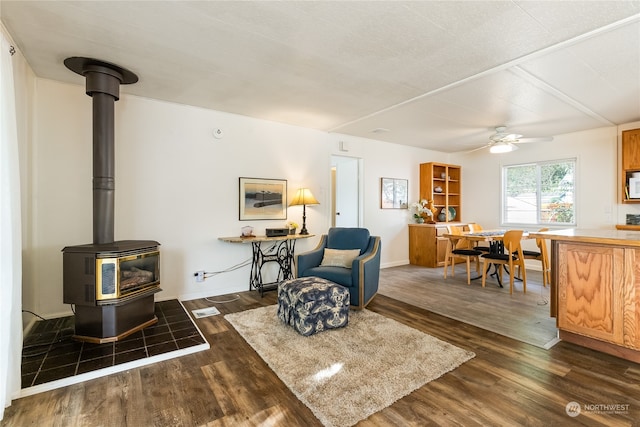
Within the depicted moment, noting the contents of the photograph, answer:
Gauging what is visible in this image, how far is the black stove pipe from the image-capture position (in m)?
2.78

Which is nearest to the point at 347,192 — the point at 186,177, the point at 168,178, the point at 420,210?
the point at 420,210

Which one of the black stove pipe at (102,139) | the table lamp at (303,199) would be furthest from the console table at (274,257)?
the black stove pipe at (102,139)

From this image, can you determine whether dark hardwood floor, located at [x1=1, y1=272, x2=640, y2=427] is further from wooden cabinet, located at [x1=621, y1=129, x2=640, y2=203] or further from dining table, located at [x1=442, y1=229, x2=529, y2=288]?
wooden cabinet, located at [x1=621, y1=129, x2=640, y2=203]

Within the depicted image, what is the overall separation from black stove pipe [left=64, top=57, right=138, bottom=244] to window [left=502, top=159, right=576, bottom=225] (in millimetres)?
6683

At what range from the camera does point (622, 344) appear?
2.31 metres

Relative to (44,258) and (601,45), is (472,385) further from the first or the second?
(44,258)

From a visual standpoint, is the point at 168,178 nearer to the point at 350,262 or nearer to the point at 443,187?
the point at 350,262

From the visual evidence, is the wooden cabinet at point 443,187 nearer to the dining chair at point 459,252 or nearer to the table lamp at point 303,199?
the dining chair at point 459,252

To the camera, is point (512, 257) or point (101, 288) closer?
point (101, 288)

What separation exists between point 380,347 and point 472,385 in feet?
2.36

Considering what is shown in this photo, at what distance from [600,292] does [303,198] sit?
3.31 metres

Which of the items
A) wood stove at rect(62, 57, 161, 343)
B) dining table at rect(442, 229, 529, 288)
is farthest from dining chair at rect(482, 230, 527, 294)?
wood stove at rect(62, 57, 161, 343)

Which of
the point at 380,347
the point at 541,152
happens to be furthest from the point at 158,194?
the point at 541,152

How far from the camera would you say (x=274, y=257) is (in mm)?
4520
